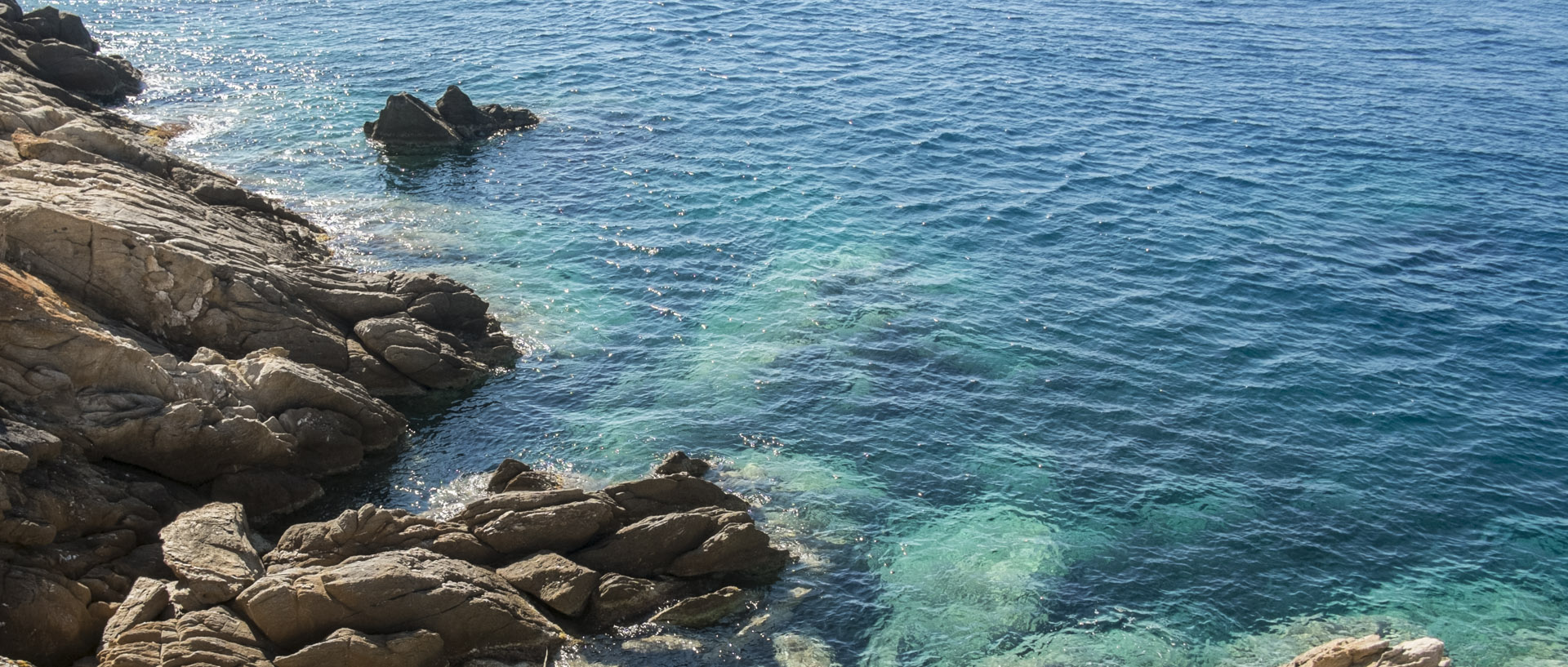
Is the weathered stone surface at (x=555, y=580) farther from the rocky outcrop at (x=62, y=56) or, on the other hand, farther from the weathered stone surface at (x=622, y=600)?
the rocky outcrop at (x=62, y=56)

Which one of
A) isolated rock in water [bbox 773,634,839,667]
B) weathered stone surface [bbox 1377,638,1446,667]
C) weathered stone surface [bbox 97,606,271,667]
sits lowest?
isolated rock in water [bbox 773,634,839,667]

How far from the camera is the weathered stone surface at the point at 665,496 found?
105 feet

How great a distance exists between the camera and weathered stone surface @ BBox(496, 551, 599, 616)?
94.5ft

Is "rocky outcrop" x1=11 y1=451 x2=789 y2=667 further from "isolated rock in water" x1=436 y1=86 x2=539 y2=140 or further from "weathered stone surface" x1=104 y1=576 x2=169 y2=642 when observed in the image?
"isolated rock in water" x1=436 y1=86 x2=539 y2=140

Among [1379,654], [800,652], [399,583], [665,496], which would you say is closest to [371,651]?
[399,583]

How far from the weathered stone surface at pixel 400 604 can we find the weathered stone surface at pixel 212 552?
2.46ft

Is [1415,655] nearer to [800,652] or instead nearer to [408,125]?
[800,652]

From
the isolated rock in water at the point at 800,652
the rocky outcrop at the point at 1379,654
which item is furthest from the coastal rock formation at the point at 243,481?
the rocky outcrop at the point at 1379,654

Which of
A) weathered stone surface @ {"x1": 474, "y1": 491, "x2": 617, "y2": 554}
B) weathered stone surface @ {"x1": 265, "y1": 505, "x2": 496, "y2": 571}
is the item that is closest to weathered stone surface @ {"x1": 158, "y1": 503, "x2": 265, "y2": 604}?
weathered stone surface @ {"x1": 265, "y1": 505, "x2": 496, "y2": 571}

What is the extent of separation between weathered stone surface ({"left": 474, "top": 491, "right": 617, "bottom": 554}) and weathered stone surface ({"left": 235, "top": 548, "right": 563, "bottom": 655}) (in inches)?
53.9

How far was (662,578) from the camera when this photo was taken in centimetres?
3038

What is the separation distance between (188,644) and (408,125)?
3985cm

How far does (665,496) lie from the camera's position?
32.3 meters

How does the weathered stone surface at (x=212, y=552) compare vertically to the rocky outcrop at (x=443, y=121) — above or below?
below
